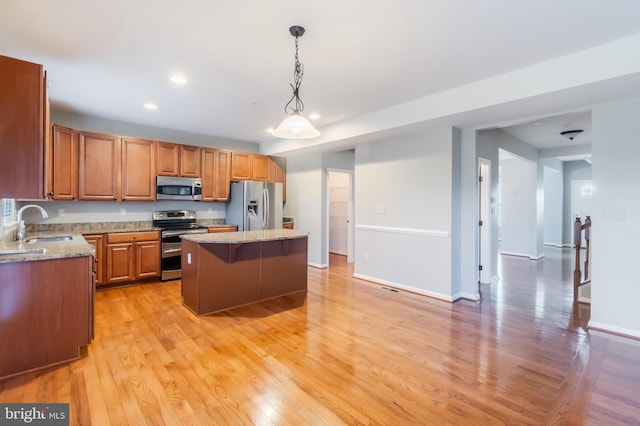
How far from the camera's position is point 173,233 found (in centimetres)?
496

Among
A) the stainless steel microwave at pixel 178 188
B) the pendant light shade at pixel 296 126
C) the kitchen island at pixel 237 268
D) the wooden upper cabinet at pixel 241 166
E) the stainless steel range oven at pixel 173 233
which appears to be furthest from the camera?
the wooden upper cabinet at pixel 241 166

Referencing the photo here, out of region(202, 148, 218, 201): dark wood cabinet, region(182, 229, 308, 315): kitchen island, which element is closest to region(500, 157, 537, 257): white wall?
region(182, 229, 308, 315): kitchen island

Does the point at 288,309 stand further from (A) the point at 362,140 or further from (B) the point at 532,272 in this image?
(B) the point at 532,272

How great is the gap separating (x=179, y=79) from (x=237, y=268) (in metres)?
2.23

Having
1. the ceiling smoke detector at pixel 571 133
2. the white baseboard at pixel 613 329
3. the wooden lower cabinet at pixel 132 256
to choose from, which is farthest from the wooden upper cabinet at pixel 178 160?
the ceiling smoke detector at pixel 571 133

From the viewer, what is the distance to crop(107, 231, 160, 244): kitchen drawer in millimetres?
4451

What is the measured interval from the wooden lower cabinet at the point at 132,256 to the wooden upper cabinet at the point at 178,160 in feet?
3.58

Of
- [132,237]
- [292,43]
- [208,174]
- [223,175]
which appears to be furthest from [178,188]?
[292,43]

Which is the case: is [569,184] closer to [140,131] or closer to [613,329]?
[613,329]

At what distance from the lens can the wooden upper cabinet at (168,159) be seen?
504cm

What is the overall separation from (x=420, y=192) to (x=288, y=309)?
8.07 feet

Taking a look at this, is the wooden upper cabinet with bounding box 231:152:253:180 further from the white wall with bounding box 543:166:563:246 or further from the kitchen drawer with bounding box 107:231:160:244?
the white wall with bounding box 543:166:563:246

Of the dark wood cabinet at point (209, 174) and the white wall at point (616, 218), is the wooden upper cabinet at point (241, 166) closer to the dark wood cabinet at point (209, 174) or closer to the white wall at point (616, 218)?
the dark wood cabinet at point (209, 174)

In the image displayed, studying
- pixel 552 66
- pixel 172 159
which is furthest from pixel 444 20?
pixel 172 159
